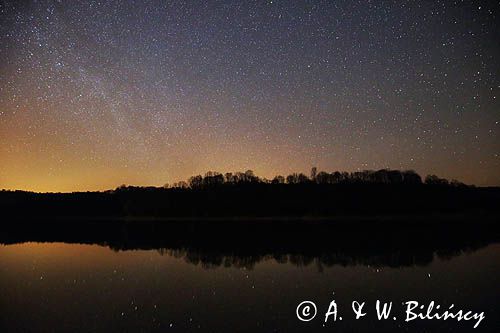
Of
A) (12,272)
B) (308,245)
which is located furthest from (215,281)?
(308,245)

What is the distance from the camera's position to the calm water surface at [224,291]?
1218 centimetres

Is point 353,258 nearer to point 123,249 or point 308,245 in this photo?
point 308,245

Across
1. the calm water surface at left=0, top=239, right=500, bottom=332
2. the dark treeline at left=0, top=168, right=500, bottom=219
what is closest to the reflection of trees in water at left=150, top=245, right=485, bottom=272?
the calm water surface at left=0, top=239, right=500, bottom=332

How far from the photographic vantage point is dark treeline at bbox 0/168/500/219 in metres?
77.3

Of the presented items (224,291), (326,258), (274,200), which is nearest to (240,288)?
(224,291)

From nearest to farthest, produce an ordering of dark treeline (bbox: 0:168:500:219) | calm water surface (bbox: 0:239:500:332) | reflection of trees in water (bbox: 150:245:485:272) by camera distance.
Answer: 1. calm water surface (bbox: 0:239:500:332)
2. reflection of trees in water (bbox: 150:245:485:272)
3. dark treeline (bbox: 0:168:500:219)

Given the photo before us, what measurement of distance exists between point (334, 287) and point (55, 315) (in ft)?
31.2

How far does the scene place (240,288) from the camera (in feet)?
56.9

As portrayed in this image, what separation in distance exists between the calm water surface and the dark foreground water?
3 cm

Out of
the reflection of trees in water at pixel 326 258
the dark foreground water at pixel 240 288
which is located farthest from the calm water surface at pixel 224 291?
the reflection of trees in water at pixel 326 258

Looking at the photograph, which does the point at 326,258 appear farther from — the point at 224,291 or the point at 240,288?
the point at 224,291

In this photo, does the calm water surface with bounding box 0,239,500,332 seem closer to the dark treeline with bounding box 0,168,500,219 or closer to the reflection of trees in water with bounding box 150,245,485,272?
the reflection of trees in water with bounding box 150,245,485,272

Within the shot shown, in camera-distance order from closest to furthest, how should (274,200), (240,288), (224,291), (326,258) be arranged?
(224,291) < (240,288) < (326,258) < (274,200)

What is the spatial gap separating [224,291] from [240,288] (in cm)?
72
